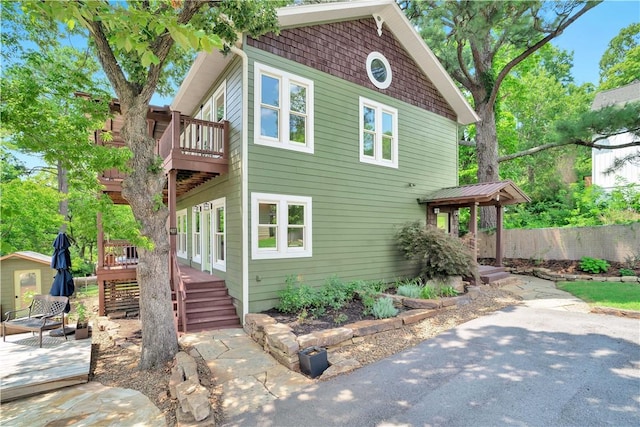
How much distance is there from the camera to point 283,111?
772 cm

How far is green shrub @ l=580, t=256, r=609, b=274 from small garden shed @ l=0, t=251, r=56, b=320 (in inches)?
768

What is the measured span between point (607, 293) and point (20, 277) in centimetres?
1912

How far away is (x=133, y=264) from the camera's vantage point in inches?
367

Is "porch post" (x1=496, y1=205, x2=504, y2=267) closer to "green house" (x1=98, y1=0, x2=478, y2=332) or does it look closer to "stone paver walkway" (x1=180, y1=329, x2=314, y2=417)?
"green house" (x1=98, y1=0, x2=478, y2=332)

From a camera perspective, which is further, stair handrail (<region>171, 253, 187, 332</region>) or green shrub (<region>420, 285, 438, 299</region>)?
green shrub (<region>420, 285, 438, 299</region>)

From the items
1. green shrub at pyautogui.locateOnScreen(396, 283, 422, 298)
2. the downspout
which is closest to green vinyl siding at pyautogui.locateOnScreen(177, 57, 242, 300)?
the downspout

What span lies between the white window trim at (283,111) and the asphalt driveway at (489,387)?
519 cm

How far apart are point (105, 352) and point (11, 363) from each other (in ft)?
4.34

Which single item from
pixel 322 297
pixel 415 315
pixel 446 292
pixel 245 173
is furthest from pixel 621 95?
pixel 245 173

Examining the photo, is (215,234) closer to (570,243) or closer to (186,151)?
(186,151)

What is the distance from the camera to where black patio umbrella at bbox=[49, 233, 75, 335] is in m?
7.58

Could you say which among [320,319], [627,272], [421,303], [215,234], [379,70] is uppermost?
[379,70]

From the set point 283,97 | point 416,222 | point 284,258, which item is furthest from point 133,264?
point 416,222

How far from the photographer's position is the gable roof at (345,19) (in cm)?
780
